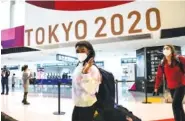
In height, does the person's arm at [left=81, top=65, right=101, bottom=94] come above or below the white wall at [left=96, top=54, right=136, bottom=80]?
below

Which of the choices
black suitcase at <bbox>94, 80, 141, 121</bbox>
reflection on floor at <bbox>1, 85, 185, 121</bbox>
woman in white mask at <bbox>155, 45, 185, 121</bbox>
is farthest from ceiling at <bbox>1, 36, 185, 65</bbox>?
black suitcase at <bbox>94, 80, 141, 121</bbox>

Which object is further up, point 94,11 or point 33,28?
point 94,11

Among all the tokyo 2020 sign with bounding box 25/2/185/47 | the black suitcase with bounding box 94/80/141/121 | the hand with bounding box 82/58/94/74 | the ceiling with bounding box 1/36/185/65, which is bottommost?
the black suitcase with bounding box 94/80/141/121

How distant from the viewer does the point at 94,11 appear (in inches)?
105

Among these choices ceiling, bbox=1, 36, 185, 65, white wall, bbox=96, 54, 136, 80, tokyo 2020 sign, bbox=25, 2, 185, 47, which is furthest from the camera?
white wall, bbox=96, 54, 136, 80

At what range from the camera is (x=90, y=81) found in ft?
5.62

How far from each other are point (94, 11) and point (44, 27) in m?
0.64

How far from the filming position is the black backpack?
1783 millimetres

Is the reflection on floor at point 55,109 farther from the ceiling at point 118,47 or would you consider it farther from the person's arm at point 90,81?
the ceiling at point 118,47

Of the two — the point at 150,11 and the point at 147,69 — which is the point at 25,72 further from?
the point at 147,69

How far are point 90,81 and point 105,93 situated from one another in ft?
0.56

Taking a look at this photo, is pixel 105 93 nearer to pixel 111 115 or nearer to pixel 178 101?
pixel 111 115

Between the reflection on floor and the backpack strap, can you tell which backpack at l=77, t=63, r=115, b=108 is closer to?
the backpack strap

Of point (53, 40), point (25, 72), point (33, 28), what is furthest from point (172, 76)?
point (25, 72)
